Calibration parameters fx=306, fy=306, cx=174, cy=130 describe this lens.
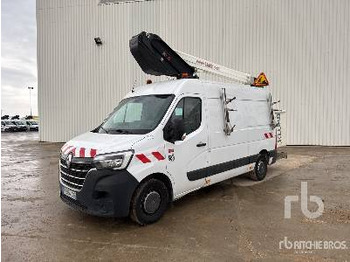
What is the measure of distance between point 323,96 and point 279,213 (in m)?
11.5

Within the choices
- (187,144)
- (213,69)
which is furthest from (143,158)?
(213,69)

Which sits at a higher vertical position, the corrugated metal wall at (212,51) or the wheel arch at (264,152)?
the corrugated metal wall at (212,51)

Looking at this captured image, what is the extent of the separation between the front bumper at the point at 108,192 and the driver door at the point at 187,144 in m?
0.84

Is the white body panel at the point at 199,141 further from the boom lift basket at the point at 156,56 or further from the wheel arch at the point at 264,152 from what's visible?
the boom lift basket at the point at 156,56

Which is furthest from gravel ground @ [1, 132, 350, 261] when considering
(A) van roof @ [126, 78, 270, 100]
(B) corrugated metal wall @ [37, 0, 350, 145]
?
(B) corrugated metal wall @ [37, 0, 350, 145]

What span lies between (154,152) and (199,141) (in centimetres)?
114

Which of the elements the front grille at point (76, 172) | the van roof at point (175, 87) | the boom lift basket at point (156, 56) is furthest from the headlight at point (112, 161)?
the boom lift basket at point (156, 56)

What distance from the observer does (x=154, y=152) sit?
15.7 ft

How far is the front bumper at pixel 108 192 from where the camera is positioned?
14.4ft

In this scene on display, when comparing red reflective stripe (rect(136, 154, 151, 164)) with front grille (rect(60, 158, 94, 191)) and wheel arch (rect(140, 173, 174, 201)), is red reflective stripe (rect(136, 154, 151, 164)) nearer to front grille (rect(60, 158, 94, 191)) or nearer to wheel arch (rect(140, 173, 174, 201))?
wheel arch (rect(140, 173, 174, 201))

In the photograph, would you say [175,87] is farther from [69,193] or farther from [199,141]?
[69,193]

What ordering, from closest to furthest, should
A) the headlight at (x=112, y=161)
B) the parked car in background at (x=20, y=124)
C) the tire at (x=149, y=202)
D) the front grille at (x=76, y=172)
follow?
the headlight at (x=112, y=161)
the front grille at (x=76, y=172)
the tire at (x=149, y=202)
the parked car in background at (x=20, y=124)

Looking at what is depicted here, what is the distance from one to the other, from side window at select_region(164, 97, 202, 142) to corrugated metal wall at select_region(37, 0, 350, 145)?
36.2 feet

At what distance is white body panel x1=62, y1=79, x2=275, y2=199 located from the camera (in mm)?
4641
